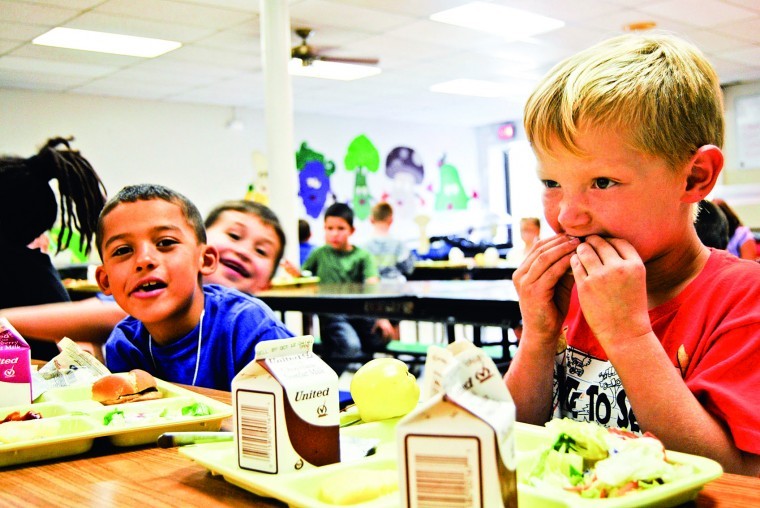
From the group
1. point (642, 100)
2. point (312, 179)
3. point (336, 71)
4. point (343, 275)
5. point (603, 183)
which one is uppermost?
point (336, 71)

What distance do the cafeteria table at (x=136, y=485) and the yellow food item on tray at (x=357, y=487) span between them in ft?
0.22

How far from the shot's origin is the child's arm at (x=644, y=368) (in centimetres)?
88

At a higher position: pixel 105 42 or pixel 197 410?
pixel 105 42

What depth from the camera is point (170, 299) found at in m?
1.50

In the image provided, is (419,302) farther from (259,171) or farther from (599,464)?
(259,171)

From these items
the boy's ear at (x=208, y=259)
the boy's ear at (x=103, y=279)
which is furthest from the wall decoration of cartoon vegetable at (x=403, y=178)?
the boy's ear at (x=103, y=279)

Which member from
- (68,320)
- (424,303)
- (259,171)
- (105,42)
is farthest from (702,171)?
(259,171)

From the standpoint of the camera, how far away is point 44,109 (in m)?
8.58

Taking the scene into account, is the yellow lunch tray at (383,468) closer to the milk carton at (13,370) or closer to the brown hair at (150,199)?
the milk carton at (13,370)

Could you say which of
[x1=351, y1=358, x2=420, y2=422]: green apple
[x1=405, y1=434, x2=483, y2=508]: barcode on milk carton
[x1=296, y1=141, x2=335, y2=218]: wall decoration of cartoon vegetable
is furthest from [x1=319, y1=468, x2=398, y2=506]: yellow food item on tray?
[x1=296, y1=141, x2=335, y2=218]: wall decoration of cartoon vegetable

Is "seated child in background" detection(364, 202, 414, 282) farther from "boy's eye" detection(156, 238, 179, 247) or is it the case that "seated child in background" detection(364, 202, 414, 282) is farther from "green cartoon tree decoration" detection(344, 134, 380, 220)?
"boy's eye" detection(156, 238, 179, 247)

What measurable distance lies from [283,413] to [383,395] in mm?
282

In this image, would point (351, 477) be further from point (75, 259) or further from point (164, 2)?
point (75, 259)

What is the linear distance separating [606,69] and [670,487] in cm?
56
